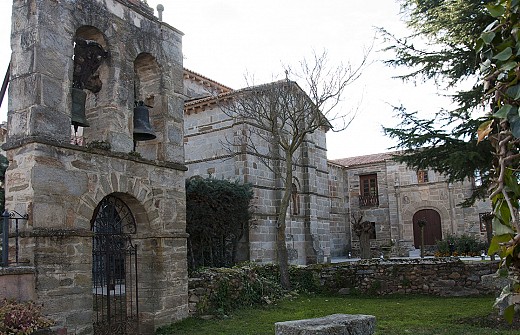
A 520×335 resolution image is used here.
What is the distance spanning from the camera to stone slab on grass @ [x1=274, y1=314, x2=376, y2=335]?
5.25 meters

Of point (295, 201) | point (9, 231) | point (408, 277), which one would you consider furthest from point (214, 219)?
point (9, 231)

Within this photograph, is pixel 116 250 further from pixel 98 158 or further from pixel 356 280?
pixel 356 280

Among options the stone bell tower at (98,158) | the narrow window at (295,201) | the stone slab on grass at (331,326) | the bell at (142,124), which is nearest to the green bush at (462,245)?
the narrow window at (295,201)

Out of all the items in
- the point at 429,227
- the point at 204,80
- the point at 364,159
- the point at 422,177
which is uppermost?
the point at 204,80

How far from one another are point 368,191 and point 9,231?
2447 cm

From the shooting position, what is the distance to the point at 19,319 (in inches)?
213

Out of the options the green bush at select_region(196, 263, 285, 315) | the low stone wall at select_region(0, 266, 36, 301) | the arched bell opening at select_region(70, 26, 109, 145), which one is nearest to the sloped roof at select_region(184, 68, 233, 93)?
the green bush at select_region(196, 263, 285, 315)

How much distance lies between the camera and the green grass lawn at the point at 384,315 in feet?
25.5

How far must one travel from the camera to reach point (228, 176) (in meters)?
17.3

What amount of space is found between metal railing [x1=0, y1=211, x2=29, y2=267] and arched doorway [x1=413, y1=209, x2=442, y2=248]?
23.7m

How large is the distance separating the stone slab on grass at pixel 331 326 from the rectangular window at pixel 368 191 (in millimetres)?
23438

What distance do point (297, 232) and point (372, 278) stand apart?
6579 mm

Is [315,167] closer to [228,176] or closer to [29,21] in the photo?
[228,176]

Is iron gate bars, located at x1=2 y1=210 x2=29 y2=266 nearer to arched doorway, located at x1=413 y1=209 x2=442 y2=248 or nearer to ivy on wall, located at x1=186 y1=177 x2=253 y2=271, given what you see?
ivy on wall, located at x1=186 y1=177 x2=253 y2=271
